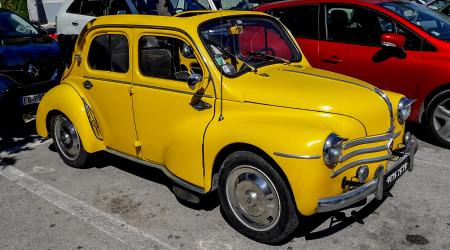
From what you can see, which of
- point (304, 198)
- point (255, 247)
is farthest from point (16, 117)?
point (304, 198)

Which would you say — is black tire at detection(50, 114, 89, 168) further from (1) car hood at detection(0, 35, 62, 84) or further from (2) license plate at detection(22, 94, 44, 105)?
(1) car hood at detection(0, 35, 62, 84)

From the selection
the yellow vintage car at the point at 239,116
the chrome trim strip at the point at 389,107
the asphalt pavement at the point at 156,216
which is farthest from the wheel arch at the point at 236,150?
the chrome trim strip at the point at 389,107

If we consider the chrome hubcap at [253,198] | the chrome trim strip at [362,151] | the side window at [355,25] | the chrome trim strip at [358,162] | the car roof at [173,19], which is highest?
the car roof at [173,19]

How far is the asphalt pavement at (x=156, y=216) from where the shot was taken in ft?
12.3

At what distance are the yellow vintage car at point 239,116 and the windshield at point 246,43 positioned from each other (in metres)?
0.01

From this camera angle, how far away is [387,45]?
5566 mm

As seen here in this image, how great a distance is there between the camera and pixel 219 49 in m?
4.07

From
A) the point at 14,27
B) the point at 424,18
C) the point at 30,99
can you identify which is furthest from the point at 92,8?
the point at 424,18

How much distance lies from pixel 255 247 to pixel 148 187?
5.31ft

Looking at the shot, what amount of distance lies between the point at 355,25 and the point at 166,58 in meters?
3.09

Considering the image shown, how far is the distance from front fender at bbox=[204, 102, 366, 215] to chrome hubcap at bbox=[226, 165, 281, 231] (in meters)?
0.20

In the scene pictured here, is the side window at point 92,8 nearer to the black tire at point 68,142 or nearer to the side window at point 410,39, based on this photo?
the black tire at point 68,142

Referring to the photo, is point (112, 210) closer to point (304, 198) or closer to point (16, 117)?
point (304, 198)

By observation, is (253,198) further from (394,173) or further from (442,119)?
(442,119)
